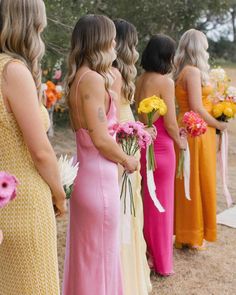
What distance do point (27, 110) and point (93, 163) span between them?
1212mm

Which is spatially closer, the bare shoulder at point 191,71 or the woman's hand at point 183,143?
the woman's hand at point 183,143

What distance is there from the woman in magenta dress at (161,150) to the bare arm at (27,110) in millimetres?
2388

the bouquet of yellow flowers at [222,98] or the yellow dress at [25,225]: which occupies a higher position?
the yellow dress at [25,225]

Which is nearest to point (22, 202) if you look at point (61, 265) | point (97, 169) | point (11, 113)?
point (11, 113)

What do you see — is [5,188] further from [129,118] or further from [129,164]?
[129,118]

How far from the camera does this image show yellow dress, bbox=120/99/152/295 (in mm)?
4379

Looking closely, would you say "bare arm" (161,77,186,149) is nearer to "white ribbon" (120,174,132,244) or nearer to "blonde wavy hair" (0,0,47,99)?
"white ribbon" (120,174,132,244)

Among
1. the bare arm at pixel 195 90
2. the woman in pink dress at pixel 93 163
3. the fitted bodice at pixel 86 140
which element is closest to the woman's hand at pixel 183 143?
the bare arm at pixel 195 90

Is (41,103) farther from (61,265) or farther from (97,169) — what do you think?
(61,265)

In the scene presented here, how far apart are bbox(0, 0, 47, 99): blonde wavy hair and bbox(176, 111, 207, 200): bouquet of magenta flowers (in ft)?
9.72

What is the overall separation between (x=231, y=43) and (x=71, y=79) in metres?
37.9

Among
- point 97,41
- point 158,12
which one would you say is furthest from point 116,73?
point 158,12

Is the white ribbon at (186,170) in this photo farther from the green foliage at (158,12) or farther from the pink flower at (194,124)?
the green foliage at (158,12)

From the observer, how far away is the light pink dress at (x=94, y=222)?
11.8 ft
